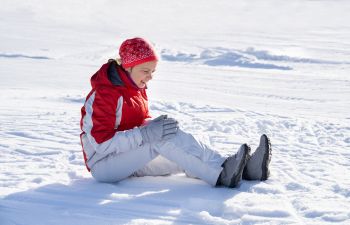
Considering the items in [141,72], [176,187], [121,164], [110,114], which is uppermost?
[141,72]

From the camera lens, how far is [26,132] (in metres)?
5.05

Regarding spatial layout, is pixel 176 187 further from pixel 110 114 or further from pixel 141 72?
pixel 141 72

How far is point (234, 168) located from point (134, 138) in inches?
24.7

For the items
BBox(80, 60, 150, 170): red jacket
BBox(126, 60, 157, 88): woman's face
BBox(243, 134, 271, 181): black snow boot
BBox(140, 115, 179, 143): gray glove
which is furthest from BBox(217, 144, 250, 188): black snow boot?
BBox(126, 60, 157, 88): woman's face

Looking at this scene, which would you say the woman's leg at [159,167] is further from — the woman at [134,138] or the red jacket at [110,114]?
the red jacket at [110,114]

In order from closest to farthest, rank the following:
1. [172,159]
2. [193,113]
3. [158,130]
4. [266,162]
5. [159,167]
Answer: [158,130] → [172,159] → [266,162] → [159,167] → [193,113]

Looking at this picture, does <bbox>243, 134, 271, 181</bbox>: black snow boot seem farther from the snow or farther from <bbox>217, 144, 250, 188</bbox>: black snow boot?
<bbox>217, 144, 250, 188</bbox>: black snow boot

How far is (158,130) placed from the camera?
327 centimetres

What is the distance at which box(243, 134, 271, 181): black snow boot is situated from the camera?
3449 millimetres

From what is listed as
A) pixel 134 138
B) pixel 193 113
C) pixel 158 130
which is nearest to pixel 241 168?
pixel 158 130

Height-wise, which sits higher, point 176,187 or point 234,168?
point 234,168

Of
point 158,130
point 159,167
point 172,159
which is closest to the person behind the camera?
point 158,130

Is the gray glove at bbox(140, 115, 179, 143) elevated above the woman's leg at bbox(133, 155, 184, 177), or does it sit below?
above

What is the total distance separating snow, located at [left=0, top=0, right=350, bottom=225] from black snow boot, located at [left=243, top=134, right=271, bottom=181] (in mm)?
69
